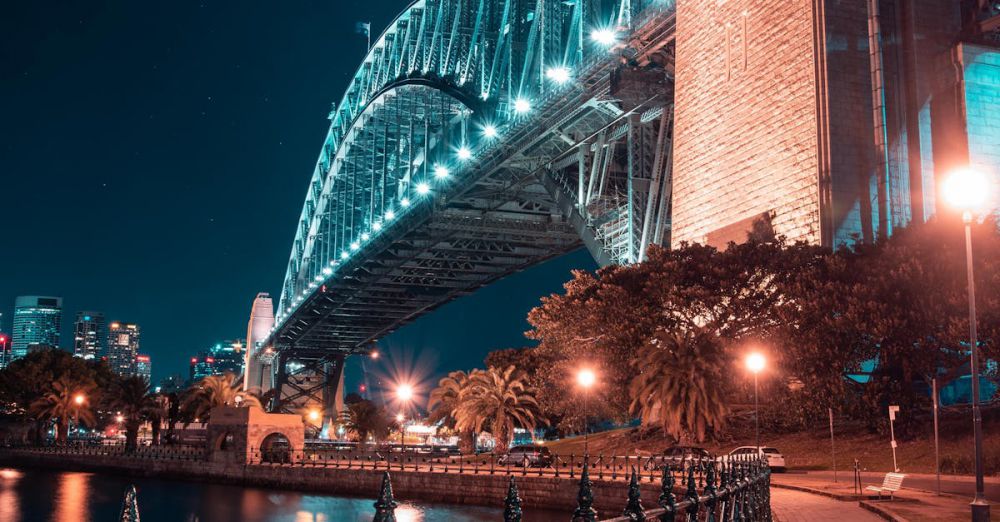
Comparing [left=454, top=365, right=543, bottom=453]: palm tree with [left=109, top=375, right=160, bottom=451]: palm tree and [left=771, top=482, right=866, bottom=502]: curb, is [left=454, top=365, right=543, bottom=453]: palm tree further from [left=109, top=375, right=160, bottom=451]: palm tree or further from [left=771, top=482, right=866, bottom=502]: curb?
[left=109, top=375, right=160, bottom=451]: palm tree

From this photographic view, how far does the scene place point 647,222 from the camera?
47.8 metres

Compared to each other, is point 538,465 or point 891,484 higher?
point 891,484

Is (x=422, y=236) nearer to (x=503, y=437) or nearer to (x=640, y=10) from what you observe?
(x=503, y=437)

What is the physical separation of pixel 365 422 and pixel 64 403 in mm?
24882

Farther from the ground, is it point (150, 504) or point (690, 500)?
point (690, 500)

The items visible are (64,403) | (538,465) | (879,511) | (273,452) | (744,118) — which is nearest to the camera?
(879,511)

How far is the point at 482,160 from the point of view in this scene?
198ft

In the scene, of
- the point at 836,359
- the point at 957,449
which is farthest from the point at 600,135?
the point at 957,449

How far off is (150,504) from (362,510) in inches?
504

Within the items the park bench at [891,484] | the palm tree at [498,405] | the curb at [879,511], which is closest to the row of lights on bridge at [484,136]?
the palm tree at [498,405]

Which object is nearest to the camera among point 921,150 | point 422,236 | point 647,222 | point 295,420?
point 921,150

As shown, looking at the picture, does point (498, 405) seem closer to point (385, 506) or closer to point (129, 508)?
point (385, 506)

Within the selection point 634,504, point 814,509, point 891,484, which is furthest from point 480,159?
point 634,504

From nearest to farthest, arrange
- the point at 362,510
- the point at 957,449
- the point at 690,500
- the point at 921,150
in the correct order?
the point at 690,500 < the point at 957,449 < the point at 921,150 < the point at 362,510
